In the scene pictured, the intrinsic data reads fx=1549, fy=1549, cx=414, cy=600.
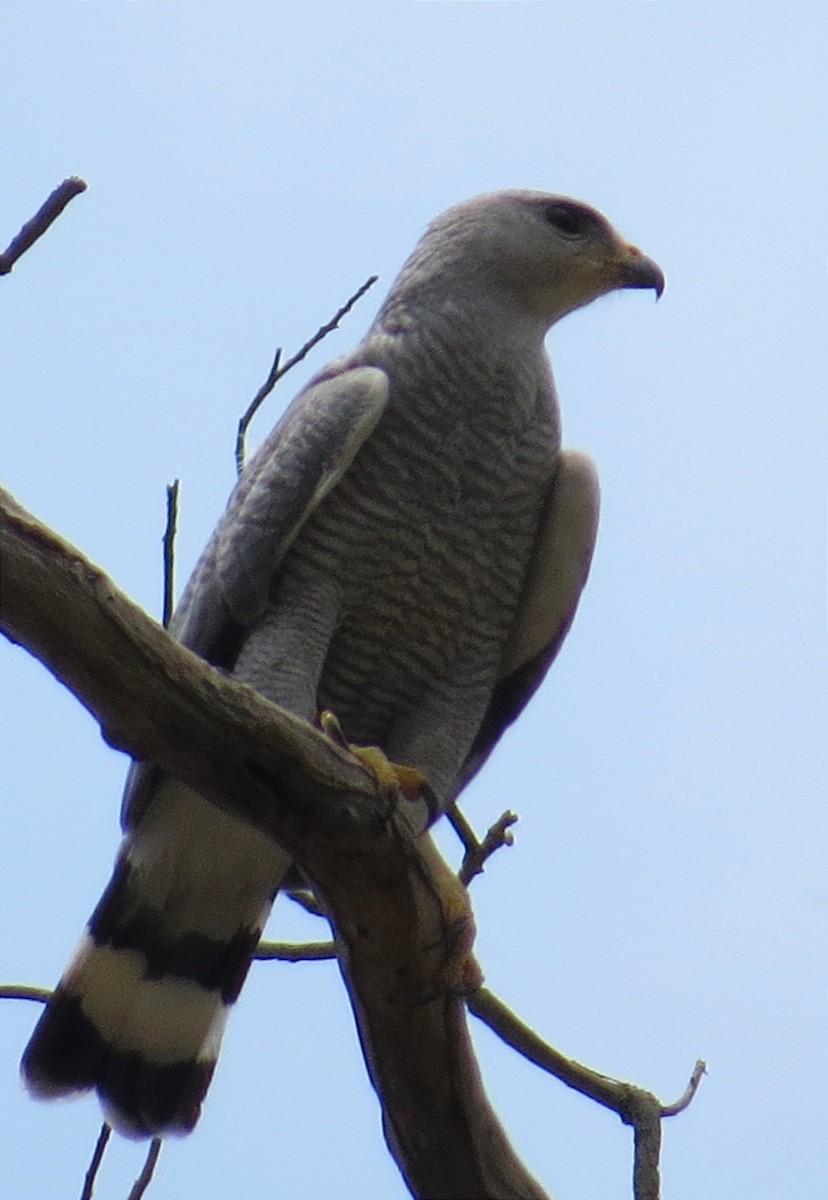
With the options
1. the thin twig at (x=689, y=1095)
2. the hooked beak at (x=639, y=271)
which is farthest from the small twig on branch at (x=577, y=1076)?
the hooked beak at (x=639, y=271)

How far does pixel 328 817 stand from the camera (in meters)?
2.79

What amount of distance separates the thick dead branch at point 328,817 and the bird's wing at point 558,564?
4.89 ft

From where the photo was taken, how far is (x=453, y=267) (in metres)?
4.64

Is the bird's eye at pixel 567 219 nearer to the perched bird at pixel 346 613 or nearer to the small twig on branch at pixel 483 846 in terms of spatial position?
the perched bird at pixel 346 613

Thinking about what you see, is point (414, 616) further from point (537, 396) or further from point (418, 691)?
point (537, 396)

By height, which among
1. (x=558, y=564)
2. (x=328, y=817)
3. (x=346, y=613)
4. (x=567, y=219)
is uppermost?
(x=567, y=219)

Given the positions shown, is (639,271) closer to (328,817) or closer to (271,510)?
(271,510)

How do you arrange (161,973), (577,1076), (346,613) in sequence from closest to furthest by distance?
(577,1076), (346,613), (161,973)

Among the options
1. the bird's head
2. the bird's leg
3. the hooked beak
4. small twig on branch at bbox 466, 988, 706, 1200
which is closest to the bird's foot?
the bird's leg

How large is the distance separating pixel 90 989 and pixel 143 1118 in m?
0.36

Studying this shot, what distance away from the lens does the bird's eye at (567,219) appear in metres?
4.78

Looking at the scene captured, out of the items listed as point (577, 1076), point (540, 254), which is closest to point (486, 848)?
point (577, 1076)

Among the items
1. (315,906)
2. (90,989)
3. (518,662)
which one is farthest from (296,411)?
(90,989)

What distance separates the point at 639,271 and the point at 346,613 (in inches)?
59.2
